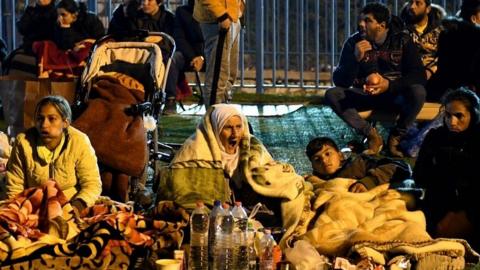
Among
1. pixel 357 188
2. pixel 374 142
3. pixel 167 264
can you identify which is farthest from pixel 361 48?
pixel 167 264

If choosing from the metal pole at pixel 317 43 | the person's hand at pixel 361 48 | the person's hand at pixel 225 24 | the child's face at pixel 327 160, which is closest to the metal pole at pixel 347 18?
the metal pole at pixel 317 43

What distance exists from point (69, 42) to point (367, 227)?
7.04m

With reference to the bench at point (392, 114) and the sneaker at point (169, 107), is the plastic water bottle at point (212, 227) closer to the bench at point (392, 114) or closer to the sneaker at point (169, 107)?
the bench at point (392, 114)

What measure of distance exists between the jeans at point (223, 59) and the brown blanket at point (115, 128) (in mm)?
3400

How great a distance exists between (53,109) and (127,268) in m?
1.34

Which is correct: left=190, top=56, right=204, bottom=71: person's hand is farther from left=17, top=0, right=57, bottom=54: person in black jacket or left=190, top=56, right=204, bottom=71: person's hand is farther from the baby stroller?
the baby stroller

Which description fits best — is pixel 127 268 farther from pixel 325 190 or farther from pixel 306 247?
pixel 325 190

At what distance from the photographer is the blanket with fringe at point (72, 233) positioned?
9.59 metres

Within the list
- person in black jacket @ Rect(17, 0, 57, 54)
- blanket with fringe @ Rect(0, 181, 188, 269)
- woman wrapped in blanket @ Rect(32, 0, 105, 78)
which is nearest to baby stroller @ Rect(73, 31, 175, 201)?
Result: blanket with fringe @ Rect(0, 181, 188, 269)

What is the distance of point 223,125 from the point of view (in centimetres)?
1069

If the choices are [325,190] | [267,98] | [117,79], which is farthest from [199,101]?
[325,190]

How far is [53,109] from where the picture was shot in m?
10.5

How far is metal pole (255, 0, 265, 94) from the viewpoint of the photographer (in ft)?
66.1

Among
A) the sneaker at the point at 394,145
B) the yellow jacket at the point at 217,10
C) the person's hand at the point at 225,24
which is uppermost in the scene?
the yellow jacket at the point at 217,10
